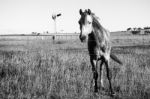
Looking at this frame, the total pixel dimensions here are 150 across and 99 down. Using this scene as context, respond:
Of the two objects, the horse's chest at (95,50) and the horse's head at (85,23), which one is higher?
the horse's head at (85,23)

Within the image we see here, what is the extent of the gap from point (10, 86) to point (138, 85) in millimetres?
4246

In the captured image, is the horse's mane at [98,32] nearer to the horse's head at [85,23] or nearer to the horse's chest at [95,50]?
the horse's chest at [95,50]

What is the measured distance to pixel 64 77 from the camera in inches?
257

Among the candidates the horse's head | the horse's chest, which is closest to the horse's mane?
the horse's chest

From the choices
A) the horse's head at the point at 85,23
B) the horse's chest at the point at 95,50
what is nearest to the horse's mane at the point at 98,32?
the horse's chest at the point at 95,50

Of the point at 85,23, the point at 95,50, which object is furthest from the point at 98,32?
the point at 85,23

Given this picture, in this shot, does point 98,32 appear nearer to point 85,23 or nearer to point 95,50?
point 95,50

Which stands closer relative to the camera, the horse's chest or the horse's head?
the horse's head

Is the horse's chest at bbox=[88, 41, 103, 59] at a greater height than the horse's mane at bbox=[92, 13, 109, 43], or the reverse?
the horse's mane at bbox=[92, 13, 109, 43]

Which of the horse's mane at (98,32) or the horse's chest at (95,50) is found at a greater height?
the horse's mane at (98,32)

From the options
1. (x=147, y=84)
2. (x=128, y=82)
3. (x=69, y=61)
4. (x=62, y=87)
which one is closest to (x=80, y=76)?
(x=62, y=87)

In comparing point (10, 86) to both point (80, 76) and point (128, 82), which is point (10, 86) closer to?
point (80, 76)

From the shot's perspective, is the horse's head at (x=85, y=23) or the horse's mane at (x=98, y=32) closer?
the horse's head at (x=85, y=23)

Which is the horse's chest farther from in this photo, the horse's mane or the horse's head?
the horse's head
